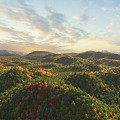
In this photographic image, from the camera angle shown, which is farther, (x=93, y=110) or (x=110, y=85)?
(x=110, y=85)

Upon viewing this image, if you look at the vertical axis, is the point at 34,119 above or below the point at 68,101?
below

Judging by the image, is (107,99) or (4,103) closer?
(4,103)

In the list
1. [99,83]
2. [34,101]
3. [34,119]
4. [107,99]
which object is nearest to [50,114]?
[34,119]

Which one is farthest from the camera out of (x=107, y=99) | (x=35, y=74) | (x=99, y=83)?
(x=35, y=74)

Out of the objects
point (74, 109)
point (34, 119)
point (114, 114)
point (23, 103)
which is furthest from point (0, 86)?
point (114, 114)

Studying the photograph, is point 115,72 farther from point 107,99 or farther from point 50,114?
point 50,114

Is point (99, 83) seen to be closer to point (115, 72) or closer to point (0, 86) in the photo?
point (115, 72)

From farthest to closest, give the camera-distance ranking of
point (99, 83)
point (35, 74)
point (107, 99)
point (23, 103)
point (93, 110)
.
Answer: point (35, 74) < point (99, 83) < point (107, 99) < point (23, 103) < point (93, 110)

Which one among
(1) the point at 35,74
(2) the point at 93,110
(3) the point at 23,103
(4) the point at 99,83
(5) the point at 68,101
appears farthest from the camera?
(1) the point at 35,74

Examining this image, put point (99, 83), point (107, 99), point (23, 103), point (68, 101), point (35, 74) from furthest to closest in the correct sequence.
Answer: point (35, 74)
point (99, 83)
point (107, 99)
point (23, 103)
point (68, 101)
